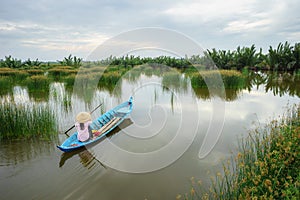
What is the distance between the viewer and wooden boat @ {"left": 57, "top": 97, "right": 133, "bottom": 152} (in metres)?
4.17

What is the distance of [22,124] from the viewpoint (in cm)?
475

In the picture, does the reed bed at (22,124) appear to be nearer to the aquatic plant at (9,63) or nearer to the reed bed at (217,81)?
the reed bed at (217,81)

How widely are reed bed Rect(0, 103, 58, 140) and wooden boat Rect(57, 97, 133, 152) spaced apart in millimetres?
944

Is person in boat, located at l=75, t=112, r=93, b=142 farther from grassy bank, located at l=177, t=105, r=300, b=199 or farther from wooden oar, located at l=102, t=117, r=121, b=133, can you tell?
grassy bank, located at l=177, t=105, r=300, b=199

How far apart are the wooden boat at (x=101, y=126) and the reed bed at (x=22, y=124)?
944 millimetres

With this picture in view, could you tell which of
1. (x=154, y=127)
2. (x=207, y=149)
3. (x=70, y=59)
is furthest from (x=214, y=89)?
(x=70, y=59)

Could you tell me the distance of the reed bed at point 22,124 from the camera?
4.67 m

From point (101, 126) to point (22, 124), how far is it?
6.23ft

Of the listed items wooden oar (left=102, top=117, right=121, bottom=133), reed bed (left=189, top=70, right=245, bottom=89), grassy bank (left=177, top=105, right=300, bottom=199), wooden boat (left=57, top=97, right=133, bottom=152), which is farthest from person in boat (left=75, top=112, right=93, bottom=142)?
reed bed (left=189, top=70, right=245, bottom=89)

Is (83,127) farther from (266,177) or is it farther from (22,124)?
(266,177)

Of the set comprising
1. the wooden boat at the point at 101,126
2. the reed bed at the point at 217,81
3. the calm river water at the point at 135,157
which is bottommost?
the calm river water at the point at 135,157

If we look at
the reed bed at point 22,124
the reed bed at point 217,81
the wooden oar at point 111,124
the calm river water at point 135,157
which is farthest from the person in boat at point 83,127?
the reed bed at point 217,81

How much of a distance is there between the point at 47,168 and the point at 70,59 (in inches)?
862

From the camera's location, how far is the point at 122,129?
5.71 metres
